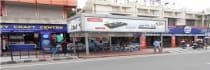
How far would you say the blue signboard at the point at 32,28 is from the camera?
2625 centimetres

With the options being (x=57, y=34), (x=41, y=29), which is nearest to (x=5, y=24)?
(x=41, y=29)

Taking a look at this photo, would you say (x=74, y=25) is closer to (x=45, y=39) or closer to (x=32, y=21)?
(x=32, y=21)

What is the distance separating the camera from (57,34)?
29875 millimetres

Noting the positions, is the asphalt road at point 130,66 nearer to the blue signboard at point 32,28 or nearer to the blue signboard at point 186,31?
the blue signboard at point 32,28

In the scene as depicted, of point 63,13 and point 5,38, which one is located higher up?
A: point 63,13

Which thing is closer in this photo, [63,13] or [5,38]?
[5,38]

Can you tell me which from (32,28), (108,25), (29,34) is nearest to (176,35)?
(108,25)

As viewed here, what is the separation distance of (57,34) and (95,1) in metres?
9.32

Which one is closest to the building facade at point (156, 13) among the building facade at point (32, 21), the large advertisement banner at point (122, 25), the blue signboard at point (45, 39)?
the large advertisement banner at point (122, 25)

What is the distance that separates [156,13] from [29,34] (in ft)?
71.0

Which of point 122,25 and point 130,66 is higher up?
point 122,25

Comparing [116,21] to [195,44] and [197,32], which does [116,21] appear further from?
[197,32]

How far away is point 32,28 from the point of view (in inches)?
1088

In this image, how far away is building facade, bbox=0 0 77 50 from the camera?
26734 mm
